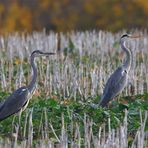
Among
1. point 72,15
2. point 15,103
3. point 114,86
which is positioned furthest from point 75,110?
point 72,15

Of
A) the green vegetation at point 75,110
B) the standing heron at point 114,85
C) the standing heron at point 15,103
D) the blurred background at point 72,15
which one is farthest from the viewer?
the blurred background at point 72,15

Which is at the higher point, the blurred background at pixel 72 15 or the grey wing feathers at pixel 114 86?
the blurred background at pixel 72 15

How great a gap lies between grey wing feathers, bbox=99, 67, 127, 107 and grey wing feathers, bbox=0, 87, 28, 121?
139cm

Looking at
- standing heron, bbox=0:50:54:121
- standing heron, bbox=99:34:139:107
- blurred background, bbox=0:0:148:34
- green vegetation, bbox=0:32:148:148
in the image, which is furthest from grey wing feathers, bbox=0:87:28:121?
blurred background, bbox=0:0:148:34

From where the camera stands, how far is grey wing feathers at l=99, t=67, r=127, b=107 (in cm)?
1118

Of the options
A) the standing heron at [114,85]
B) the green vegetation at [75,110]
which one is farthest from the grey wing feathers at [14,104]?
the standing heron at [114,85]

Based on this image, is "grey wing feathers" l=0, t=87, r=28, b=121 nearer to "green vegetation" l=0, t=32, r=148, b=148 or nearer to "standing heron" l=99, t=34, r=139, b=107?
"green vegetation" l=0, t=32, r=148, b=148

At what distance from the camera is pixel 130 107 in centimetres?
1069

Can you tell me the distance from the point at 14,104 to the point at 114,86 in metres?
2.05

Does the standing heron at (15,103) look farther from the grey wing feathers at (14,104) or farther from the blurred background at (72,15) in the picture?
the blurred background at (72,15)

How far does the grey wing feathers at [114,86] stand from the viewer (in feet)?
36.7

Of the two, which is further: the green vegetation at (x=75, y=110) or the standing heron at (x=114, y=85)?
the standing heron at (x=114, y=85)

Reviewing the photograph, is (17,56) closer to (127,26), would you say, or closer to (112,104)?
(112,104)

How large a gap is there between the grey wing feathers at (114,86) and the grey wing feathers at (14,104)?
1391 mm
